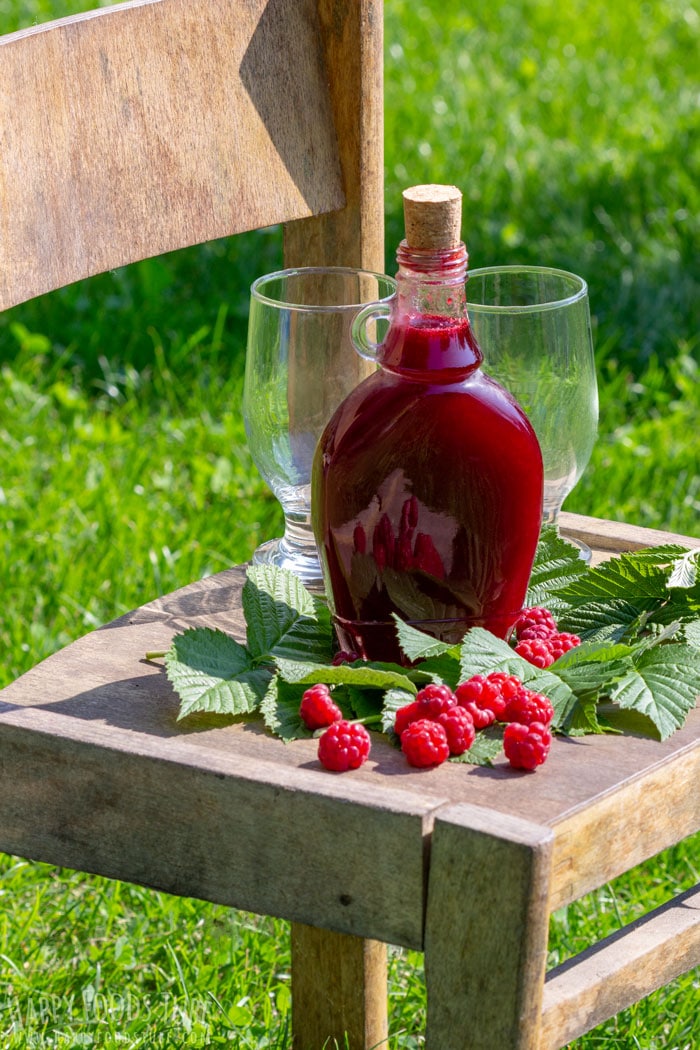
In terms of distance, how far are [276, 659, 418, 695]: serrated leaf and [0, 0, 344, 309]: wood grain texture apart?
379 mm

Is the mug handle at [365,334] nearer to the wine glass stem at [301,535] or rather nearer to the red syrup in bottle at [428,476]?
the red syrup in bottle at [428,476]

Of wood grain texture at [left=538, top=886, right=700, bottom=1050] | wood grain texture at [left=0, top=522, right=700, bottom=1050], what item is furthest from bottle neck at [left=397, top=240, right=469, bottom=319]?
wood grain texture at [left=538, top=886, right=700, bottom=1050]

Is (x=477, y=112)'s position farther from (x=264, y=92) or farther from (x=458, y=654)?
(x=458, y=654)

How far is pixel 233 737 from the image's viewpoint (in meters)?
0.99

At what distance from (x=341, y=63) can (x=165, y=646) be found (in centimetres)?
52

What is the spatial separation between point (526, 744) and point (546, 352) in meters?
0.36

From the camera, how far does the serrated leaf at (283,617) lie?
106 cm

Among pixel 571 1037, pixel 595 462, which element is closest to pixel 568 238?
pixel 595 462

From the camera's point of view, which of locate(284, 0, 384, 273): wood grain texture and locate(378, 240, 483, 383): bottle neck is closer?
locate(378, 240, 483, 383): bottle neck

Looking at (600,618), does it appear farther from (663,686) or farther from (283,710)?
(283,710)

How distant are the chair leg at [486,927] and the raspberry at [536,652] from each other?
183mm

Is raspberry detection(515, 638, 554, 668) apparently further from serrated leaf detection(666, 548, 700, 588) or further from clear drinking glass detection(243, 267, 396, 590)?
clear drinking glass detection(243, 267, 396, 590)

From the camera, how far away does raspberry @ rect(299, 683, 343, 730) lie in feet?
3.20

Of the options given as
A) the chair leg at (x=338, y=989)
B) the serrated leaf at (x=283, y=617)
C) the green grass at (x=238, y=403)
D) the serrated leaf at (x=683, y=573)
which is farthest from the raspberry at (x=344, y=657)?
the green grass at (x=238, y=403)
